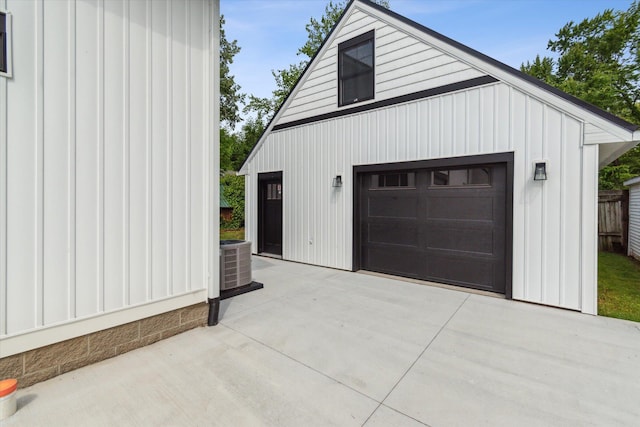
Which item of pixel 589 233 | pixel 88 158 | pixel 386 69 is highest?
pixel 386 69

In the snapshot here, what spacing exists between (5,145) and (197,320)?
216cm

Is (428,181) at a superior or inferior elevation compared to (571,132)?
inferior

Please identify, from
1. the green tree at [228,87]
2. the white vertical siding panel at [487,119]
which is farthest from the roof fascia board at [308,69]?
the green tree at [228,87]

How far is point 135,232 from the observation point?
8.45 feet

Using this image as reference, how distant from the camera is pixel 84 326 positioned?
7.57 feet

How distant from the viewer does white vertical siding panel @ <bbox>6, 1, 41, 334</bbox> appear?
6.44 feet

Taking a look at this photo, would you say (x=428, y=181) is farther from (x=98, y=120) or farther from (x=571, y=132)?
(x=98, y=120)

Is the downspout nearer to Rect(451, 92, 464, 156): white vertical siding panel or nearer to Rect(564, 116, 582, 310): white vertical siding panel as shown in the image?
Rect(451, 92, 464, 156): white vertical siding panel

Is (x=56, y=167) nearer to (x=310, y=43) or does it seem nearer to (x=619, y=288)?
(x=619, y=288)

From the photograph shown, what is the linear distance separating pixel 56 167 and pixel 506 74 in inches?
209

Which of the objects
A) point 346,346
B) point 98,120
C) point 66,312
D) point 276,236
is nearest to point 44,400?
point 66,312

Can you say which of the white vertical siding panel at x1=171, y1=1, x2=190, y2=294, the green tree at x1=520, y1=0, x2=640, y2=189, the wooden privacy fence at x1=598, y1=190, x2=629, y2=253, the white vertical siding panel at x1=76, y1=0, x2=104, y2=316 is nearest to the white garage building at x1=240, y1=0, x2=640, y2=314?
the white vertical siding panel at x1=171, y1=1, x2=190, y2=294

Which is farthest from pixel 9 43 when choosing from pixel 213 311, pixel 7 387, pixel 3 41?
pixel 213 311

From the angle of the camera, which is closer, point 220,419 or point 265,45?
point 220,419
